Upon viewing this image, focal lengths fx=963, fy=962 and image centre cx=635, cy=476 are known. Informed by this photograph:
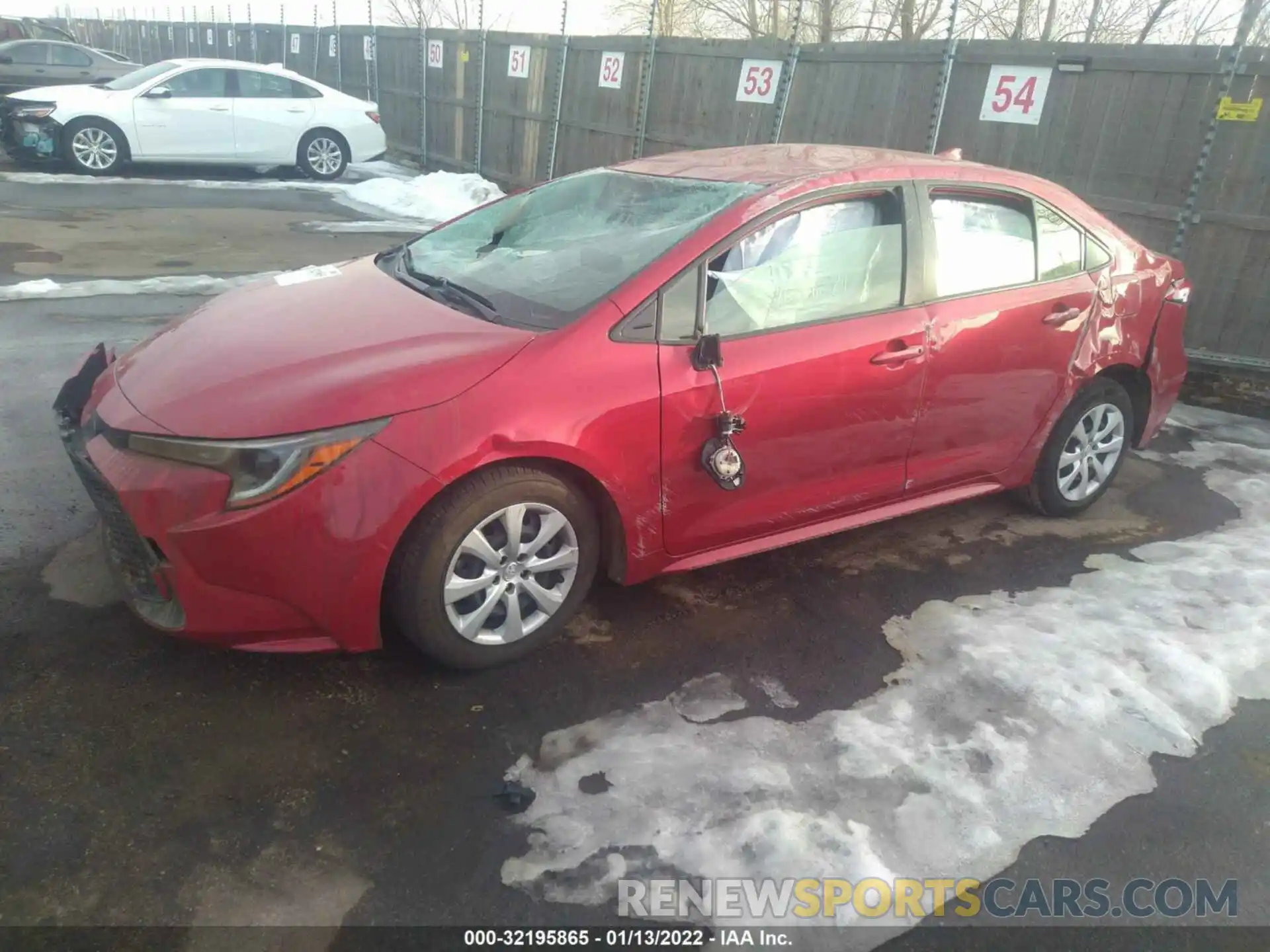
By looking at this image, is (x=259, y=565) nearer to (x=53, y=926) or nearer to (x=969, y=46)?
(x=53, y=926)

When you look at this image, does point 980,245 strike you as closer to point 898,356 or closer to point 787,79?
Result: point 898,356

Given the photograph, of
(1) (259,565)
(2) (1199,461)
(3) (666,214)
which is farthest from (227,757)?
(2) (1199,461)

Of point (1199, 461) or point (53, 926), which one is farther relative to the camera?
point (1199, 461)

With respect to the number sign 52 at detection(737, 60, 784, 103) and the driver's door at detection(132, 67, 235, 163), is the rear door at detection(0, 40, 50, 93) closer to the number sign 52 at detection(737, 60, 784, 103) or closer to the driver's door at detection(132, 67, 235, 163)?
the driver's door at detection(132, 67, 235, 163)

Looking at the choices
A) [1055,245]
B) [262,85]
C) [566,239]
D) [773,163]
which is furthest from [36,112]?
[1055,245]

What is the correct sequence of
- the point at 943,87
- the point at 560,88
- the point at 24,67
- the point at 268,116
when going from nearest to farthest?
the point at 943,87, the point at 560,88, the point at 268,116, the point at 24,67

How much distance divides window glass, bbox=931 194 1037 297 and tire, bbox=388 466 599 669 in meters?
1.78

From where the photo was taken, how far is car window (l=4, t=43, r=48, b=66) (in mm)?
16766

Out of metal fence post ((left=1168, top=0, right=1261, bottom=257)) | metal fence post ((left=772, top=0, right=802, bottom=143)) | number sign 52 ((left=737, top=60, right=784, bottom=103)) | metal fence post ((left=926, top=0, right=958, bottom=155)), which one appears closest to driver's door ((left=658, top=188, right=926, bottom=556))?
metal fence post ((left=1168, top=0, right=1261, bottom=257))

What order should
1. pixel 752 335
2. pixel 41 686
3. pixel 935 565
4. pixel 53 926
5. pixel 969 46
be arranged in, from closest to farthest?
pixel 53 926 < pixel 41 686 < pixel 752 335 < pixel 935 565 < pixel 969 46

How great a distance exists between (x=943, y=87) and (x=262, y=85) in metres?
9.97

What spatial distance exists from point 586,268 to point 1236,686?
2675 mm

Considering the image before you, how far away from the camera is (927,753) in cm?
288

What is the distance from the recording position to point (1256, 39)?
664cm
